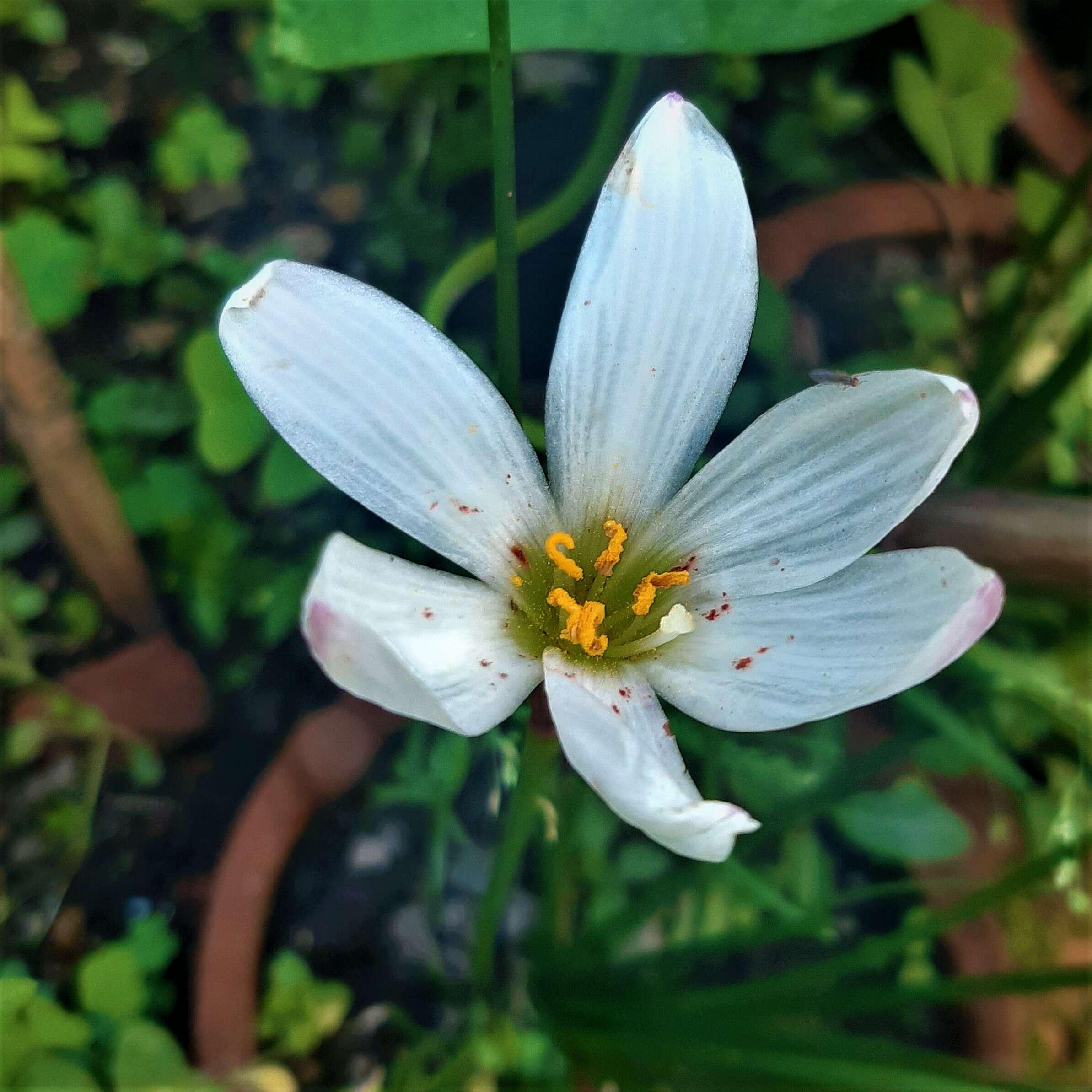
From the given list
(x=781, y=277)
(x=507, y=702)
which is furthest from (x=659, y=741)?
(x=781, y=277)

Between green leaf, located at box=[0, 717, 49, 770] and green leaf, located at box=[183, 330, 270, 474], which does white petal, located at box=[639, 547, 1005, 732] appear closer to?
green leaf, located at box=[183, 330, 270, 474]

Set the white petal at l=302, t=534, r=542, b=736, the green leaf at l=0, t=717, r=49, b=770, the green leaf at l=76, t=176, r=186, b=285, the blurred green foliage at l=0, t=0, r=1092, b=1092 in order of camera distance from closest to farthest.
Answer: the white petal at l=302, t=534, r=542, b=736 < the blurred green foliage at l=0, t=0, r=1092, b=1092 < the green leaf at l=0, t=717, r=49, b=770 < the green leaf at l=76, t=176, r=186, b=285

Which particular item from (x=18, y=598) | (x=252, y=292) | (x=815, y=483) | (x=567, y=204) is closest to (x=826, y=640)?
(x=815, y=483)

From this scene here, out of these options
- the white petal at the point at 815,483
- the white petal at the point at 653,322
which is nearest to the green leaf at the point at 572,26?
the white petal at the point at 653,322

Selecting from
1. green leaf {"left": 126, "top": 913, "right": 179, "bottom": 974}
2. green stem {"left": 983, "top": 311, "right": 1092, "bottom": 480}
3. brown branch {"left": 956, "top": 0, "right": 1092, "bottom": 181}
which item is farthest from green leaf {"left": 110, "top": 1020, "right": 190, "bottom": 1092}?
brown branch {"left": 956, "top": 0, "right": 1092, "bottom": 181}

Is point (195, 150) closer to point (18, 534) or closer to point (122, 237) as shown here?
point (122, 237)

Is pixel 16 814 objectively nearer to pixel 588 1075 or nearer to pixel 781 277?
pixel 588 1075

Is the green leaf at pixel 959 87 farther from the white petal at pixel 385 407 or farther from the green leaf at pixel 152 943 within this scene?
the green leaf at pixel 152 943
